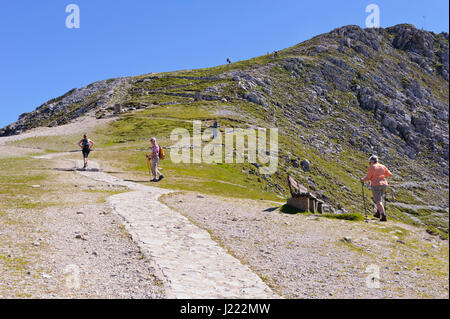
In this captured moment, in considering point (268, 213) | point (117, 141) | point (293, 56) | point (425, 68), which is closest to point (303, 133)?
point (117, 141)

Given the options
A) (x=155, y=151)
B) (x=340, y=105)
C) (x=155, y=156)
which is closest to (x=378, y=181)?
(x=155, y=151)

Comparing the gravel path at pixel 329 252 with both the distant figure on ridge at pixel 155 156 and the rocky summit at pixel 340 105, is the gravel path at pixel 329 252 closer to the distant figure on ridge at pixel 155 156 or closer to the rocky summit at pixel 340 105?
the distant figure on ridge at pixel 155 156

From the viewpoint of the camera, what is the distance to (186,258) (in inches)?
449

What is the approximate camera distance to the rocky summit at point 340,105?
3312 inches

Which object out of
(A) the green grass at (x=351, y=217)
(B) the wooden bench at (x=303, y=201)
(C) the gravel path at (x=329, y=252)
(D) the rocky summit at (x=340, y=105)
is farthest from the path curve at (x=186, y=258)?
(D) the rocky summit at (x=340, y=105)

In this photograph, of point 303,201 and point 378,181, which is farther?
point 303,201

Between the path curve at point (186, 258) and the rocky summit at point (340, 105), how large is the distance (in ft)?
124

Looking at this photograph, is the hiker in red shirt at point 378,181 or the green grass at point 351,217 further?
the green grass at point 351,217

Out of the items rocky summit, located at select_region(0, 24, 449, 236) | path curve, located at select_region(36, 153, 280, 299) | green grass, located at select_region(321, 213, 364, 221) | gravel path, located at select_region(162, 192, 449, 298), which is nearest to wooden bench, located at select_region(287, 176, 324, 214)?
gravel path, located at select_region(162, 192, 449, 298)

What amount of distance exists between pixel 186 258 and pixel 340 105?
129 metres

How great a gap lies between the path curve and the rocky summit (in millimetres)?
37705

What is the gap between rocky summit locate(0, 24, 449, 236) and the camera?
84.1 m

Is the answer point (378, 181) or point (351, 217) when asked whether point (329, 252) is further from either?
point (378, 181)
